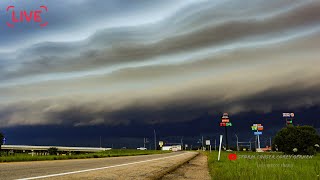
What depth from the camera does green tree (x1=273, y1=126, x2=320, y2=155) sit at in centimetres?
9794

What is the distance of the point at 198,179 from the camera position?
1599cm

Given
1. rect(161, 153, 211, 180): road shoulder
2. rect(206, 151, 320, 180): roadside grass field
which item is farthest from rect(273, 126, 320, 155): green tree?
rect(206, 151, 320, 180): roadside grass field

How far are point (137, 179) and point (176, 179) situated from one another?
2.34 metres

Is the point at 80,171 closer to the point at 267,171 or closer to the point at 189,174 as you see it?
the point at 189,174

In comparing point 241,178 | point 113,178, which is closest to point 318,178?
point 241,178

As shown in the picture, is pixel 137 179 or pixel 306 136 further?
pixel 306 136

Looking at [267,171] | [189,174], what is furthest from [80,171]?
[267,171]

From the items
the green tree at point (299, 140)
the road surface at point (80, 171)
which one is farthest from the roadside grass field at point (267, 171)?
the green tree at point (299, 140)

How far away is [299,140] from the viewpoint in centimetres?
9775

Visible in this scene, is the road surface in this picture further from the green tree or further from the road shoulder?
the green tree

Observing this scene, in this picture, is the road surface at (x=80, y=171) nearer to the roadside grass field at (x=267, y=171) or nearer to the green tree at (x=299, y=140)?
the roadside grass field at (x=267, y=171)

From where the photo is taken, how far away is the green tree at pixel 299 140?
321ft

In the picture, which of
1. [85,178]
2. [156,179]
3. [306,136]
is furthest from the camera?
[306,136]

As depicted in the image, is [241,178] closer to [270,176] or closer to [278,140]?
[270,176]
